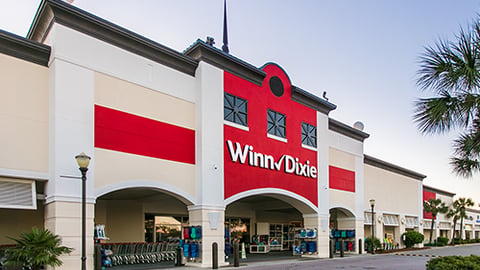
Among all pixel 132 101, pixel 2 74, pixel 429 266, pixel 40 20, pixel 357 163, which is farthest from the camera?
pixel 357 163

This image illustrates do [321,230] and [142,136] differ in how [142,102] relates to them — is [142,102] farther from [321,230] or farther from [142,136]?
[321,230]

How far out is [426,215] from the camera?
43.1 meters

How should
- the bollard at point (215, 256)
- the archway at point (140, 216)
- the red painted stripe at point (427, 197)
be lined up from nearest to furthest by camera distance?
the bollard at point (215, 256) < the archway at point (140, 216) < the red painted stripe at point (427, 197)

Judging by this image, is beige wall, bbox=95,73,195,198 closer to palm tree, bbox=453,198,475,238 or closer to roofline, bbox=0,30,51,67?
roofline, bbox=0,30,51,67

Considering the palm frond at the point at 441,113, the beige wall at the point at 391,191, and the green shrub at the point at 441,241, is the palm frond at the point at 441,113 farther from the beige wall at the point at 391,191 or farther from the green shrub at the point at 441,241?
the green shrub at the point at 441,241

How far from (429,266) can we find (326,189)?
12.9 meters

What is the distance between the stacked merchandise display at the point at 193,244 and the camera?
17.2 meters

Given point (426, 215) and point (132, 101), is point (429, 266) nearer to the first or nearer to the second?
point (132, 101)

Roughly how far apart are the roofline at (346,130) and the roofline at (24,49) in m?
17.6

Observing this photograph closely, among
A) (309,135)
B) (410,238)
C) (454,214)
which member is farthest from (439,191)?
(309,135)

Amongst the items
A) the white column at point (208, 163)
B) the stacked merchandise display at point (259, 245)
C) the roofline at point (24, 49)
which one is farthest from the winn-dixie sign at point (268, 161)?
the stacked merchandise display at point (259, 245)

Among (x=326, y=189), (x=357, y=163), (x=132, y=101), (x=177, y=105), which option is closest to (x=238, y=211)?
(x=326, y=189)

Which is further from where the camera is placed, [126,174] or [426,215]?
[426,215]

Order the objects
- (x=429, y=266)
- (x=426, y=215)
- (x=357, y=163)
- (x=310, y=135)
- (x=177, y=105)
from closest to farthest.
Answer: (x=429, y=266) < (x=177, y=105) < (x=310, y=135) < (x=357, y=163) < (x=426, y=215)
